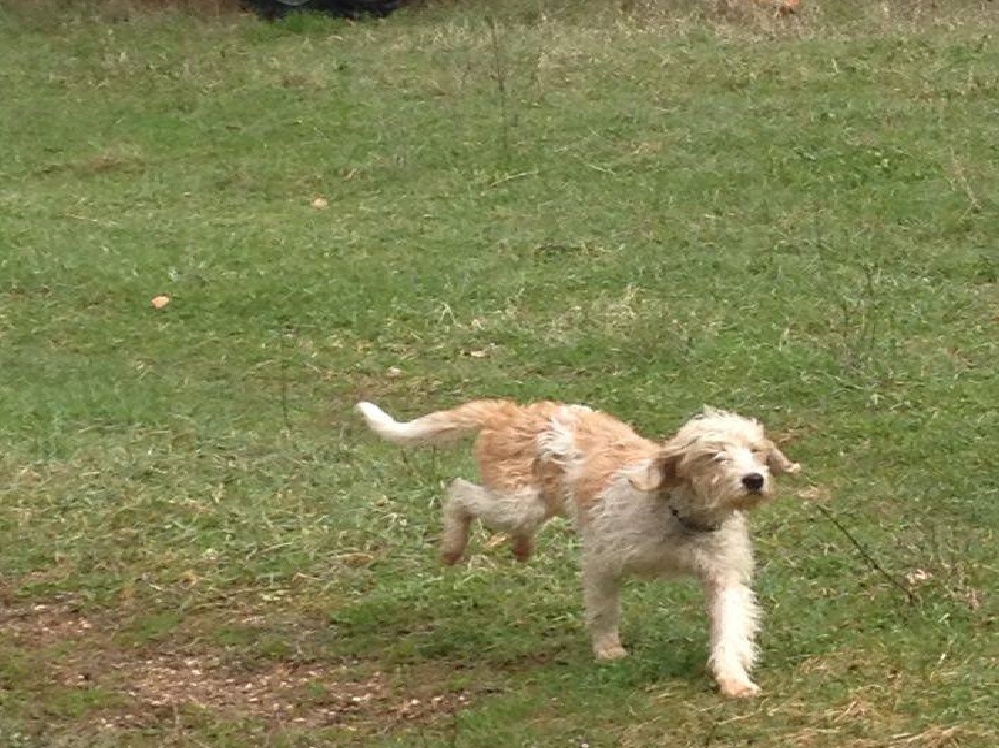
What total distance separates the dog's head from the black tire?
422 inches

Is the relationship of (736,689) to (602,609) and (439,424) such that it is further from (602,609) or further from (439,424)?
(439,424)

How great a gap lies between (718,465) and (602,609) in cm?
63

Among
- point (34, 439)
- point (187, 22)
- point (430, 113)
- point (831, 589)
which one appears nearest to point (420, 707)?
point (831, 589)

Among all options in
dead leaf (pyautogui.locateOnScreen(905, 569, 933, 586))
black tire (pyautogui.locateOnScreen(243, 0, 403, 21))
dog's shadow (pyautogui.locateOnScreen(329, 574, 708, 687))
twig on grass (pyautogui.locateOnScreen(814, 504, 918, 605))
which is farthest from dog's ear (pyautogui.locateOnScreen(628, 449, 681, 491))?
black tire (pyautogui.locateOnScreen(243, 0, 403, 21))

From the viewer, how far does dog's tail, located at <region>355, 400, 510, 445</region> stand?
5711 mm

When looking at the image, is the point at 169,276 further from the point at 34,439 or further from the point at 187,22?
the point at 187,22

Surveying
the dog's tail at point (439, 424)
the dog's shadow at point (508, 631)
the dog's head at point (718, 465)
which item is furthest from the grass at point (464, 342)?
the dog's head at point (718, 465)

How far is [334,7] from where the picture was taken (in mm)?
15148

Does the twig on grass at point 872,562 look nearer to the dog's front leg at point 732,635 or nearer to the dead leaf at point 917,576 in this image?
the dead leaf at point 917,576

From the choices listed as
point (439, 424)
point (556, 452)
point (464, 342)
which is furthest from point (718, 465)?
point (464, 342)

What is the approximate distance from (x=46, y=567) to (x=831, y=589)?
102 inches

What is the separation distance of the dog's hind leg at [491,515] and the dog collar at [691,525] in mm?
578

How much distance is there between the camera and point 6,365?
838 cm

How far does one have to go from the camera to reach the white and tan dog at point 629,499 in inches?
188
